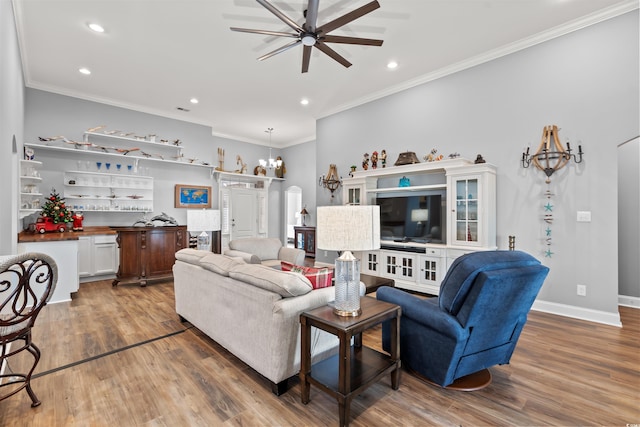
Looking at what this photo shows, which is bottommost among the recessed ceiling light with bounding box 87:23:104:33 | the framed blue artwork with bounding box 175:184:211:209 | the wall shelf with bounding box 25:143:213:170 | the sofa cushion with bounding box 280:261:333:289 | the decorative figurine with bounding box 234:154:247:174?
the sofa cushion with bounding box 280:261:333:289

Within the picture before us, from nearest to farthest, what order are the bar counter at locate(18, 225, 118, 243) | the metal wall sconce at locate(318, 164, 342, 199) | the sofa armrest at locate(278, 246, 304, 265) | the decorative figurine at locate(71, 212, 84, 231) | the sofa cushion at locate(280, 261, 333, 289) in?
the sofa cushion at locate(280, 261, 333, 289), the bar counter at locate(18, 225, 118, 243), the sofa armrest at locate(278, 246, 304, 265), the decorative figurine at locate(71, 212, 84, 231), the metal wall sconce at locate(318, 164, 342, 199)

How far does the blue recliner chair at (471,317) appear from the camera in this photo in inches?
72.5

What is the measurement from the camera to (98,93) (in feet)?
17.4

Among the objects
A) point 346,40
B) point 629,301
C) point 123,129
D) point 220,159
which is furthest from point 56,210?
point 629,301

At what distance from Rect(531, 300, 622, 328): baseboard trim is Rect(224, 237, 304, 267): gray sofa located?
3128 millimetres

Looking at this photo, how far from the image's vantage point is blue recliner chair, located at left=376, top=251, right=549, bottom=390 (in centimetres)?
184

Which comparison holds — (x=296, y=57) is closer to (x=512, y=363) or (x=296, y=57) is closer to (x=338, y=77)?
(x=338, y=77)

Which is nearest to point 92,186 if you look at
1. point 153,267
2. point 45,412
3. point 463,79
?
point 153,267

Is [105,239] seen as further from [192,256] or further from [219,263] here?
[219,263]

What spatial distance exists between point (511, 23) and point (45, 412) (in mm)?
5376

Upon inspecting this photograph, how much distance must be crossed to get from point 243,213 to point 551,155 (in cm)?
660

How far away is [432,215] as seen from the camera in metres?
4.49

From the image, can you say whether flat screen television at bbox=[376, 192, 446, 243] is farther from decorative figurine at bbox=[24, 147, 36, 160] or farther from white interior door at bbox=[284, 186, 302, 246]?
decorative figurine at bbox=[24, 147, 36, 160]

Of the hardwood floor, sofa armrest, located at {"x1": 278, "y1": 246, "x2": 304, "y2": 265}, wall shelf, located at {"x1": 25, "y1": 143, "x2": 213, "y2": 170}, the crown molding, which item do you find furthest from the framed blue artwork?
the crown molding
